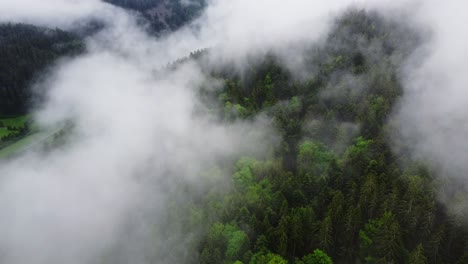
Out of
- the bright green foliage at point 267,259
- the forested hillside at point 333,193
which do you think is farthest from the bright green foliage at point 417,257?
the bright green foliage at point 267,259

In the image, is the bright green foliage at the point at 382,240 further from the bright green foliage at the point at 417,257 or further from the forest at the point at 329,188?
the bright green foliage at the point at 417,257

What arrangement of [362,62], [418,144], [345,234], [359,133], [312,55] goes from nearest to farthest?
[345,234] → [418,144] → [359,133] → [362,62] → [312,55]

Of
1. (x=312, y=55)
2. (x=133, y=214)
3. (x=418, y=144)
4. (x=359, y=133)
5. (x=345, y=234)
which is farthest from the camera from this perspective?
(x=312, y=55)

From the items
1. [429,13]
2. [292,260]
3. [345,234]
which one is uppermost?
[429,13]

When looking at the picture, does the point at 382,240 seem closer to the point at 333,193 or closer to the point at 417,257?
the point at 417,257

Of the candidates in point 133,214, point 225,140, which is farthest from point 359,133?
point 133,214

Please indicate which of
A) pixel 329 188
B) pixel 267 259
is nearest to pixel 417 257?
pixel 329 188

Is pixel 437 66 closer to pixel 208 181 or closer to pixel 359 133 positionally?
pixel 359 133
